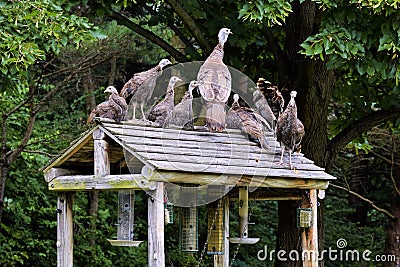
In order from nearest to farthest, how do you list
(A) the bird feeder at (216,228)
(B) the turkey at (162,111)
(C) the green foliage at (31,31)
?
(B) the turkey at (162,111)
(C) the green foliage at (31,31)
(A) the bird feeder at (216,228)

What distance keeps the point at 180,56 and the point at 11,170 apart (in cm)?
292

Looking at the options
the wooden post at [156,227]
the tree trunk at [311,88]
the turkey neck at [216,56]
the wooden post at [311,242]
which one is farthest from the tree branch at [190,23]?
the wooden post at [156,227]

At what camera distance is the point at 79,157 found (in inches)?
237

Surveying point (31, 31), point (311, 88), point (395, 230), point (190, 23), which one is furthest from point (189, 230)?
point (395, 230)

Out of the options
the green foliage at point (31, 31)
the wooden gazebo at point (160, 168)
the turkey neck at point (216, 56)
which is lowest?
the wooden gazebo at point (160, 168)

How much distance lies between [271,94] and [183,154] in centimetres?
173

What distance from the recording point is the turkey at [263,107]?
686 cm

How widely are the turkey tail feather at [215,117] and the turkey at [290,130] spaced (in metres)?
0.50

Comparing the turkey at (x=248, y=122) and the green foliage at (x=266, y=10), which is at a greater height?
the green foliage at (x=266, y=10)

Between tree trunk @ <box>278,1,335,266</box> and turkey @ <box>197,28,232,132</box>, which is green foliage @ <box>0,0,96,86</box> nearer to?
turkey @ <box>197,28,232,132</box>

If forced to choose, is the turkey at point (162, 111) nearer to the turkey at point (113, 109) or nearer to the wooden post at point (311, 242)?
the turkey at point (113, 109)

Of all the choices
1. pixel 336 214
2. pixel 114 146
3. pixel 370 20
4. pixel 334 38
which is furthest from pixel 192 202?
pixel 336 214

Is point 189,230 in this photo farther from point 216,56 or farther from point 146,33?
point 146,33

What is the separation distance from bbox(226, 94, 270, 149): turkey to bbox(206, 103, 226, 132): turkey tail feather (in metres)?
0.25
